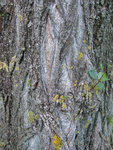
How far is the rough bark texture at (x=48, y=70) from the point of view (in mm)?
1402

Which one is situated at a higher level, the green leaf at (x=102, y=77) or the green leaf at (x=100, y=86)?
the green leaf at (x=102, y=77)

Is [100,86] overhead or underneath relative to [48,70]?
underneath

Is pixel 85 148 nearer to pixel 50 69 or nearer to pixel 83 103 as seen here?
pixel 83 103

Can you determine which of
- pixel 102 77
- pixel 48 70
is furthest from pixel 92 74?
pixel 48 70

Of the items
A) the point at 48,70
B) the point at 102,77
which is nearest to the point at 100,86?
the point at 102,77

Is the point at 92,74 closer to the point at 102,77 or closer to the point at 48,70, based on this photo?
the point at 102,77

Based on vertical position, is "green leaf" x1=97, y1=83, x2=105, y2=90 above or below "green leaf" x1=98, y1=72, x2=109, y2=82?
below

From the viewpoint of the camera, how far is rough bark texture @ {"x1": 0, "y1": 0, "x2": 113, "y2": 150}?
1.40 m

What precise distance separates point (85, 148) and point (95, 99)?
391 mm

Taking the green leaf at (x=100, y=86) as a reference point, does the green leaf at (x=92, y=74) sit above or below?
above

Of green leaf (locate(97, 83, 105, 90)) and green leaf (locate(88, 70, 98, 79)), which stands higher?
green leaf (locate(88, 70, 98, 79))

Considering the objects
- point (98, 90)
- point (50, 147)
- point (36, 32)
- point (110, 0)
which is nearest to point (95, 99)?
→ point (98, 90)

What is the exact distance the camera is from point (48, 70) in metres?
1.43

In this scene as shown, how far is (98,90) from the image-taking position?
5.03 ft
